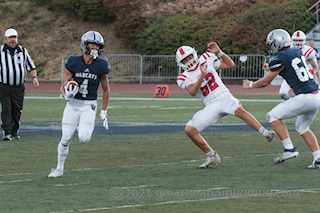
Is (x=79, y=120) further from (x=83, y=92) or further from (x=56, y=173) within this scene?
(x=56, y=173)

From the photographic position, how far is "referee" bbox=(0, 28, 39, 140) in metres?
13.9

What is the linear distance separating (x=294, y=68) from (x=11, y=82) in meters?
6.19

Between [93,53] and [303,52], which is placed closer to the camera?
[93,53]

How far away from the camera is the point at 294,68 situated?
9.86 m

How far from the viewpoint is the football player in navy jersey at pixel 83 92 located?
934cm

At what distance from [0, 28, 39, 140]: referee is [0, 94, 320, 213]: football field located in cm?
42

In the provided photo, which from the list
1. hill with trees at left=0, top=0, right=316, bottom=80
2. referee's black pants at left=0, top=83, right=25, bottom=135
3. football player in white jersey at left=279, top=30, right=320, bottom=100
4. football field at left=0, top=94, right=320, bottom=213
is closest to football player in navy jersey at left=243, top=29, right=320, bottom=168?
football field at left=0, top=94, right=320, bottom=213

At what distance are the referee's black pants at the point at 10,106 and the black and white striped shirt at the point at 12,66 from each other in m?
0.13

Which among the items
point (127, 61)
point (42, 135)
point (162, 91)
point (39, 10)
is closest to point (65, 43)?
point (39, 10)

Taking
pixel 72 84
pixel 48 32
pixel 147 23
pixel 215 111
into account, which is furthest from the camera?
pixel 48 32

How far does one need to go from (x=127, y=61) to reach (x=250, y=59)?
6.38 meters

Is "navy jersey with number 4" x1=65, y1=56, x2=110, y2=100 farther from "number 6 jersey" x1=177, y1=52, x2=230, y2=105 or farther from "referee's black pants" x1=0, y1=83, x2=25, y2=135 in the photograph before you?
"referee's black pants" x1=0, y1=83, x2=25, y2=135

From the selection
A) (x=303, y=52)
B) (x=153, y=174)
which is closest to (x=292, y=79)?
(x=153, y=174)

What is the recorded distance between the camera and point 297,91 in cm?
997
